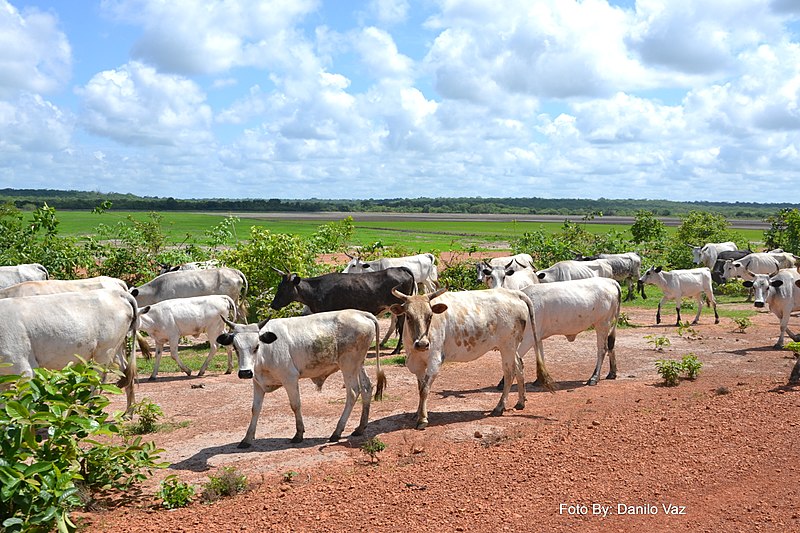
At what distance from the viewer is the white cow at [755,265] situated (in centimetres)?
2808

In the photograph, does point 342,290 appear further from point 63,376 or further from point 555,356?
point 63,376

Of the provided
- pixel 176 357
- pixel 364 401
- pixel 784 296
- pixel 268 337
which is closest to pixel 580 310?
pixel 364 401

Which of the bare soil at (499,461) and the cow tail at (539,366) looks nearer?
the bare soil at (499,461)

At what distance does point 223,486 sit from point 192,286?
11566mm

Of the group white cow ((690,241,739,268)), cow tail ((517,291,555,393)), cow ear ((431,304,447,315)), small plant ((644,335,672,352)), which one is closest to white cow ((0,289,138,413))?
cow ear ((431,304,447,315))

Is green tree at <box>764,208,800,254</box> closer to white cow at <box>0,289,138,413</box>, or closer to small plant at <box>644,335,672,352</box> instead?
small plant at <box>644,335,672,352</box>

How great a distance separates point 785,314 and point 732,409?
7580mm

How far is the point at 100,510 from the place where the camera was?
284 inches

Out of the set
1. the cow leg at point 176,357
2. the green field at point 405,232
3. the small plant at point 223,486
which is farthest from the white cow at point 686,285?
the green field at point 405,232

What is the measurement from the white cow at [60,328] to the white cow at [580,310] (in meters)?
7.05

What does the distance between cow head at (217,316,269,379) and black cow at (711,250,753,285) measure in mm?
25264

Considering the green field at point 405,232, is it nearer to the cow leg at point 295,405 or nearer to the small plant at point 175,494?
the cow leg at point 295,405

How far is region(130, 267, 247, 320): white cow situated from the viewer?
60.4 ft

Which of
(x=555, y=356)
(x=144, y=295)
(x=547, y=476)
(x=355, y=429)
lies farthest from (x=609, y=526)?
(x=144, y=295)
